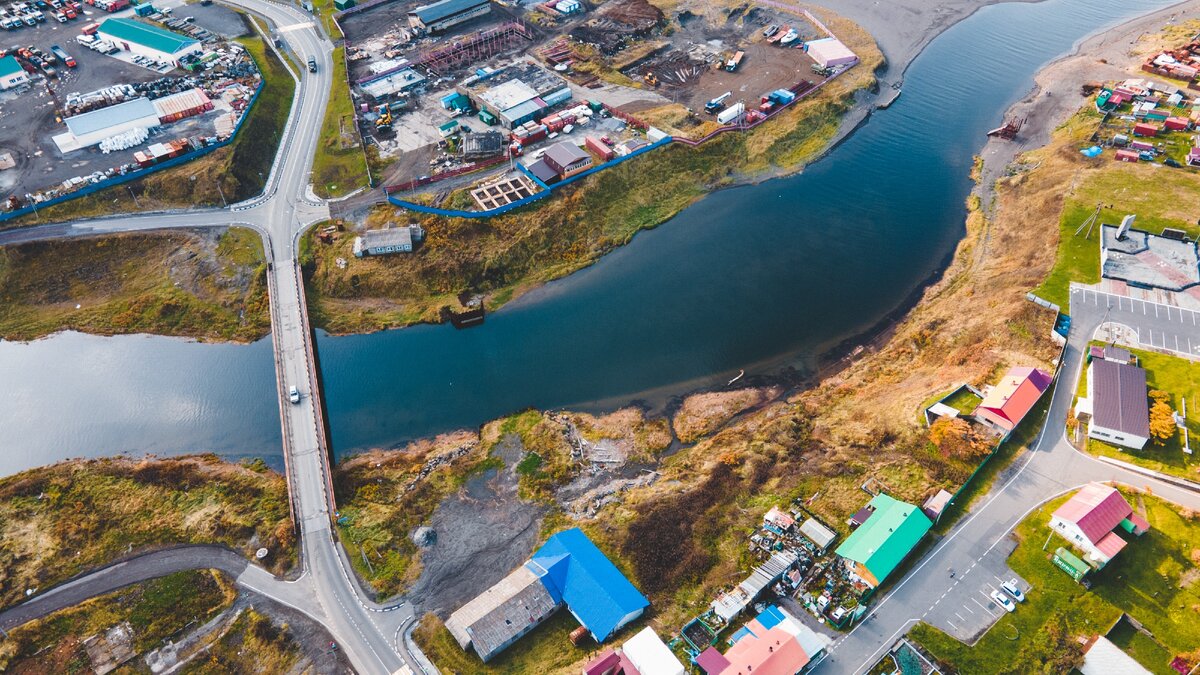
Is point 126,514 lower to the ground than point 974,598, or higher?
lower

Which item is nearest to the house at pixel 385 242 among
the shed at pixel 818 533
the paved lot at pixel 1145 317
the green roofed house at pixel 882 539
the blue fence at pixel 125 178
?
the blue fence at pixel 125 178

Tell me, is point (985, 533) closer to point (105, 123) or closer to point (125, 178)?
point (125, 178)

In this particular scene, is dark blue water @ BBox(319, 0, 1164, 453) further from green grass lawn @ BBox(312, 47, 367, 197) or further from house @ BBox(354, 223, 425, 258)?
green grass lawn @ BBox(312, 47, 367, 197)

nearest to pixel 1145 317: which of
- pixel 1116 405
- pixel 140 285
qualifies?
pixel 1116 405

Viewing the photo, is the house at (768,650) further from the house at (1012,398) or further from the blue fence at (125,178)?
the blue fence at (125,178)

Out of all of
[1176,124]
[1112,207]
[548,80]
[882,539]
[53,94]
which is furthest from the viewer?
[548,80]

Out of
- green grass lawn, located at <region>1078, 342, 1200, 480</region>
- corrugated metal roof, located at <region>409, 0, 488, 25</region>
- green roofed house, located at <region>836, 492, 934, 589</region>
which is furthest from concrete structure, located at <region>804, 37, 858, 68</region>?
green roofed house, located at <region>836, 492, 934, 589</region>

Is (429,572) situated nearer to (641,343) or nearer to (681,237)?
(641,343)
